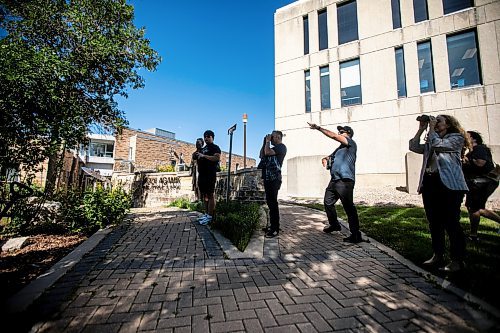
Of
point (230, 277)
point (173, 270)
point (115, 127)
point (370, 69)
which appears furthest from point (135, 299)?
point (370, 69)

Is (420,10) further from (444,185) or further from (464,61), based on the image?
(444,185)

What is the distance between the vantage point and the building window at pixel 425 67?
11.9 meters

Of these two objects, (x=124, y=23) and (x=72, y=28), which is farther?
(x=124, y=23)

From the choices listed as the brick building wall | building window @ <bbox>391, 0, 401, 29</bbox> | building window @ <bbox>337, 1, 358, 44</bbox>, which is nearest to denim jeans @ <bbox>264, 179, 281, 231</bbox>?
building window @ <bbox>337, 1, 358, 44</bbox>

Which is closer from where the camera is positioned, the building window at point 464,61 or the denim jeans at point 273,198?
the denim jeans at point 273,198

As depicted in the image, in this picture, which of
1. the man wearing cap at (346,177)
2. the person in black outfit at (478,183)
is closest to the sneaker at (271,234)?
the man wearing cap at (346,177)

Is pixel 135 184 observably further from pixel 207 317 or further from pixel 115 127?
pixel 207 317

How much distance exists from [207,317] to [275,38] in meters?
17.4

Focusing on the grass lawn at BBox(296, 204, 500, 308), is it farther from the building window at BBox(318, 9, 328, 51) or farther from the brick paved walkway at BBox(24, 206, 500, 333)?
the building window at BBox(318, 9, 328, 51)

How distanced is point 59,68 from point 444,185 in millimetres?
6819

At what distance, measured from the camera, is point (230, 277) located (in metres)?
2.69

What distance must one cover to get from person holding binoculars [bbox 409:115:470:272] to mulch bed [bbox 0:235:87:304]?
14.8 feet

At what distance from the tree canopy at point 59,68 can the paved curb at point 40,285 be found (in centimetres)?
167

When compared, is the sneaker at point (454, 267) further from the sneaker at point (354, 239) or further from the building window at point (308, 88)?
the building window at point (308, 88)
